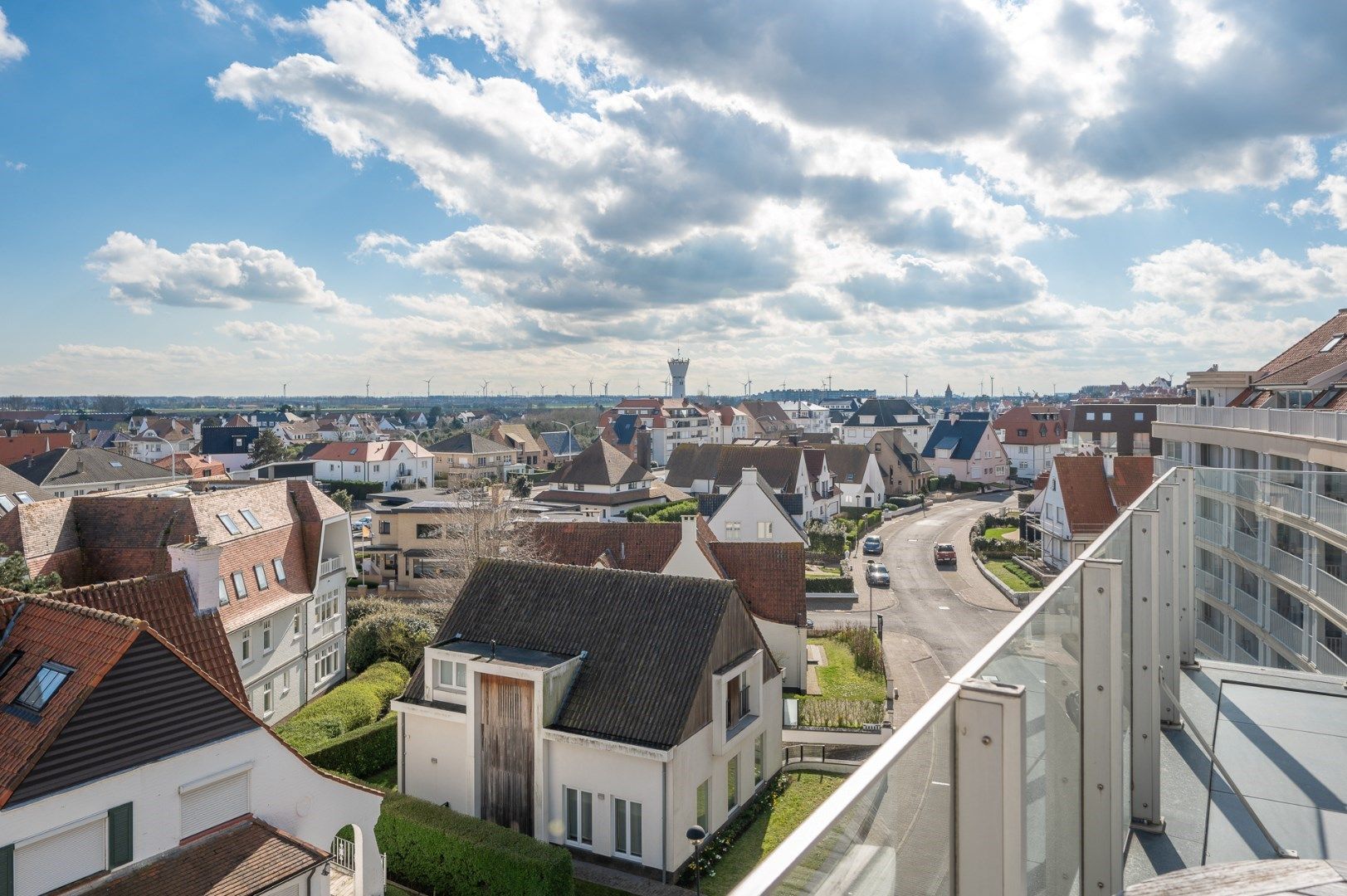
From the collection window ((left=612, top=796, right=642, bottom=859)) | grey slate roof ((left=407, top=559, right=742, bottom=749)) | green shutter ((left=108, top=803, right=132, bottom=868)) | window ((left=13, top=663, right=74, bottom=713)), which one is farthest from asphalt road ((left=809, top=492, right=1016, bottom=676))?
window ((left=13, top=663, right=74, bottom=713))

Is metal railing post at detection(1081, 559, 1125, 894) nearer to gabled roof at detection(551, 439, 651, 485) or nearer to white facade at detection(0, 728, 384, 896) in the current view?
white facade at detection(0, 728, 384, 896)

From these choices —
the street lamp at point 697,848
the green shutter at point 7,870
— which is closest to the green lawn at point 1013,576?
the street lamp at point 697,848

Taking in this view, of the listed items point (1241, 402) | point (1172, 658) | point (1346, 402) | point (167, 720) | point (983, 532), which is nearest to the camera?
point (1172, 658)

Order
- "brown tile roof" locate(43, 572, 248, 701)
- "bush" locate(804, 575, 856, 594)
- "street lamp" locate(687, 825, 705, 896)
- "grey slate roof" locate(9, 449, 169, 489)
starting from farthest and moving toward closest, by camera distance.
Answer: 1. "grey slate roof" locate(9, 449, 169, 489)
2. "bush" locate(804, 575, 856, 594)
3. "brown tile roof" locate(43, 572, 248, 701)
4. "street lamp" locate(687, 825, 705, 896)

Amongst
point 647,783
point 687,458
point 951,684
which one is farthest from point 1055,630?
point 687,458

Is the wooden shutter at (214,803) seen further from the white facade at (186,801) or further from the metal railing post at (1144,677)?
the metal railing post at (1144,677)

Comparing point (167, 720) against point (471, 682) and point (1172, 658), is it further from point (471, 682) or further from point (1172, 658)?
point (1172, 658)
